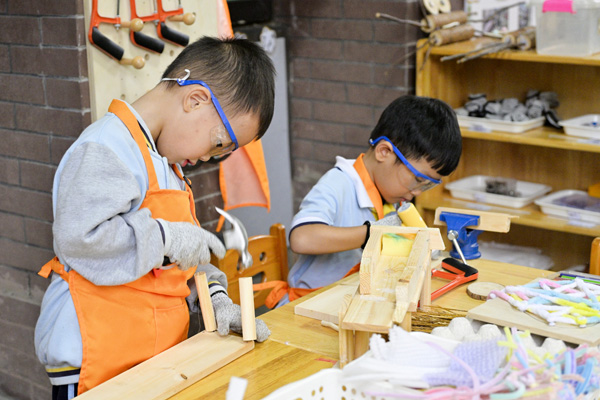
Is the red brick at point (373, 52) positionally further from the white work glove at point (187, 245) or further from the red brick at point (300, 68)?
the white work glove at point (187, 245)

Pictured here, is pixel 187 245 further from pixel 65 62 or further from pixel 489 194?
pixel 489 194

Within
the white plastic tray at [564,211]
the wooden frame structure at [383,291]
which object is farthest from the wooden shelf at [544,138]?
the wooden frame structure at [383,291]

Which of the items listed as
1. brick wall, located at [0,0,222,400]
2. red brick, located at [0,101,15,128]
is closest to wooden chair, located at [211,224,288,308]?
brick wall, located at [0,0,222,400]

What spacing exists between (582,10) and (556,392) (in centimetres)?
204

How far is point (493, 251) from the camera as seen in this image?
10.2ft

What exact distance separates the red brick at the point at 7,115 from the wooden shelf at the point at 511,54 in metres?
1.65

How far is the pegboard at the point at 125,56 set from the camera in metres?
2.03

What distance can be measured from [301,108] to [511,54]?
1.02 metres

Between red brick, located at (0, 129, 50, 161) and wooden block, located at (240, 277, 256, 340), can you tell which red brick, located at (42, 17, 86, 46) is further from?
wooden block, located at (240, 277, 256, 340)

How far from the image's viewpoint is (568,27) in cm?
266

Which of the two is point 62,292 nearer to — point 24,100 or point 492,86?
point 24,100

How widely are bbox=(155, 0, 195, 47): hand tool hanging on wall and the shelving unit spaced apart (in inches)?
44.1

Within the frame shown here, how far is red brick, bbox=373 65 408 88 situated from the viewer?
300cm

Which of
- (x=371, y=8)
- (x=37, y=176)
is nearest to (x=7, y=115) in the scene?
(x=37, y=176)
